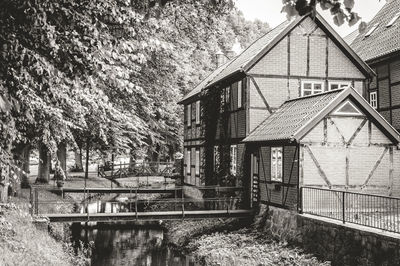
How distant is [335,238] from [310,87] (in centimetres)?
925

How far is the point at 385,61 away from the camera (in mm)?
23781

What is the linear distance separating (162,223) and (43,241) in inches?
506

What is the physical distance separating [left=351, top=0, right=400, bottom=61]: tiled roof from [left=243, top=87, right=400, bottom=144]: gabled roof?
5570mm

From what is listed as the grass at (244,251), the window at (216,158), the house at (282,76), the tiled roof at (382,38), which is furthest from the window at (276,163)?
the tiled roof at (382,38)

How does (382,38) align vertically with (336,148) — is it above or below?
above

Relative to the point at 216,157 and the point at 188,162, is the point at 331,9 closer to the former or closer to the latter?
the point at 216,157

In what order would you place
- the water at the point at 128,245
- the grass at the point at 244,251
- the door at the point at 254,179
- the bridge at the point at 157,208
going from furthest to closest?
the door at the point at 254,179, the water at the point at 128,245, the bridge at the point at 157,208, the grass at the point at 244,251

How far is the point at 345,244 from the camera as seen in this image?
45.7 feet

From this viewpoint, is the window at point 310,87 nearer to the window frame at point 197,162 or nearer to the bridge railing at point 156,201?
the bridge railing at point 156,201

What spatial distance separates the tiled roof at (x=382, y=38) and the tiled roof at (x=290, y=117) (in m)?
5.71

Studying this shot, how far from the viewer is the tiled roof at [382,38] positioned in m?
23.7

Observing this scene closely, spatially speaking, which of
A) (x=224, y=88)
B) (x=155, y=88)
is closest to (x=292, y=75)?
(x=224, y=88)

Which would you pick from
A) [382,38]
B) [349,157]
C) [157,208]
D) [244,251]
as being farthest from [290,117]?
[157,208]

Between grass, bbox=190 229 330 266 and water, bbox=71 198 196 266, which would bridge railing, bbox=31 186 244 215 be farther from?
grass, bbox=190 229 330 266
